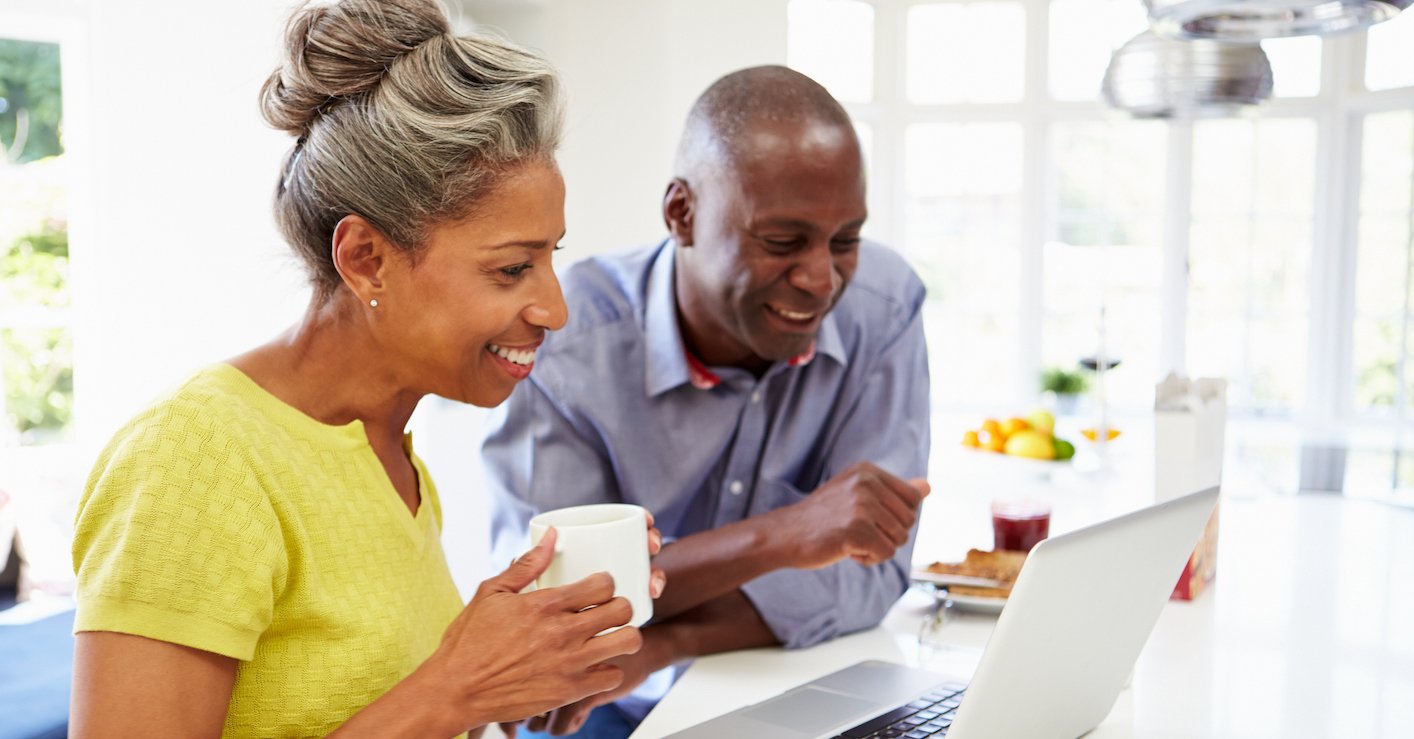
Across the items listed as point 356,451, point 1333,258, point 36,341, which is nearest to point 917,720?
point 356,451

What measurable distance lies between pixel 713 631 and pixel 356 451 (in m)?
0.60

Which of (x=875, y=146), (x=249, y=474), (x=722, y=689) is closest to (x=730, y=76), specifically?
(x=722, y=689)

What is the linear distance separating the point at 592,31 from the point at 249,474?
3932mm

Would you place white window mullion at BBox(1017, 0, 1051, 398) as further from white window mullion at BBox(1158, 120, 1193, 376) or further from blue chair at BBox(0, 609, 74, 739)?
blue chair at BBox(0, 609, 74, 739)

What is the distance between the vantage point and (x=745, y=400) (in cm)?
184

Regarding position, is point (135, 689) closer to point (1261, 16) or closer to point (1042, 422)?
point (1261, 16)

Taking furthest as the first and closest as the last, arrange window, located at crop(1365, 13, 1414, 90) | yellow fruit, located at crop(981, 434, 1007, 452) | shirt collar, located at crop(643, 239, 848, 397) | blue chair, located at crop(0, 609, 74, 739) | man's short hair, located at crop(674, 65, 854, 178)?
window, located at crop(1365, 13, 1414, 90), yellow fruit, located at crop(981, 434, 1007, 452), blue chair, located at crop(0, 609, 74, 739), shirt collar, located at crop(643, 239, 848, 397), man's short hair, located at crop(674, 65, 854, 178)

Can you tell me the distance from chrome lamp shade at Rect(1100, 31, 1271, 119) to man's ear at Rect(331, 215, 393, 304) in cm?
237

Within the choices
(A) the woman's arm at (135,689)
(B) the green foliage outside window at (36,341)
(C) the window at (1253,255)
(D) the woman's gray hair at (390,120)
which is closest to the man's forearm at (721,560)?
(D) the woman's gray hair at (390,120)

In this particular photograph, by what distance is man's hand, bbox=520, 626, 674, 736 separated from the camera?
1427 millimetres

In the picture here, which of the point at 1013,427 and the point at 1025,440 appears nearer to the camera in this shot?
the point at 1025,440

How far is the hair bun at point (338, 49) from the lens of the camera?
1166 mm


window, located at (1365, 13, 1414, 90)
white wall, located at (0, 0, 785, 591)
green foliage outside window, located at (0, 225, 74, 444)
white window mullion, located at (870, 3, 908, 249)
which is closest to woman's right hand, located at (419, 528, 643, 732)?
white wall, located at (0, 0, 785, 591)

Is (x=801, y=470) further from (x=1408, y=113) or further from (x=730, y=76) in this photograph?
(x=1408, y=113)
